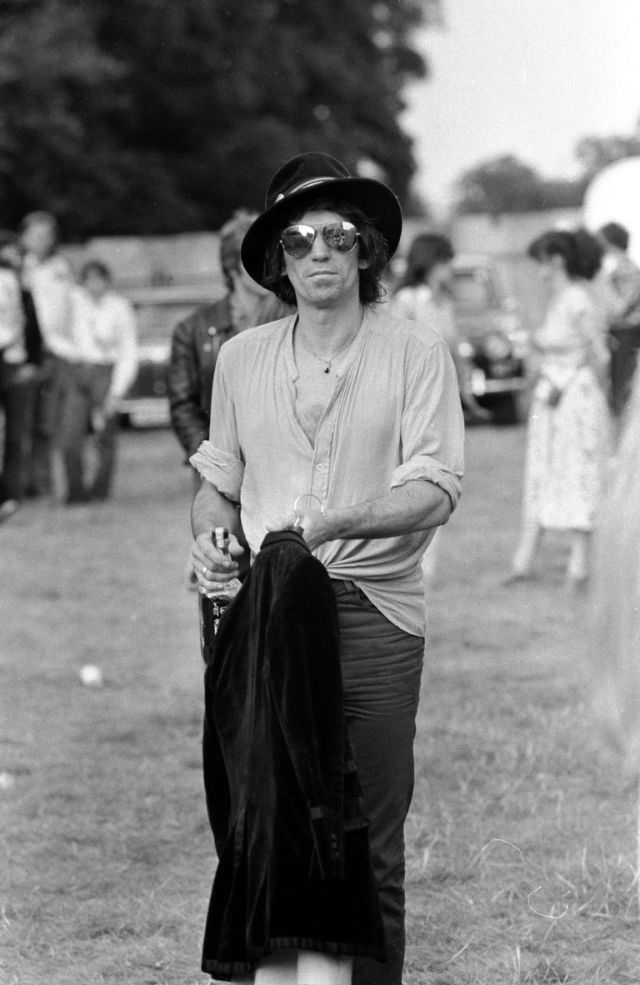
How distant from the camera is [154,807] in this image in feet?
22.6

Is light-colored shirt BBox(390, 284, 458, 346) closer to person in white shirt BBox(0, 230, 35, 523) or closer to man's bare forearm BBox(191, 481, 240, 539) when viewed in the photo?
person in white shirt BBox(0, 230, 35, 523)

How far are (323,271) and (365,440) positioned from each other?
1.23ft

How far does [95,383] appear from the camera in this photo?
56.7 ft

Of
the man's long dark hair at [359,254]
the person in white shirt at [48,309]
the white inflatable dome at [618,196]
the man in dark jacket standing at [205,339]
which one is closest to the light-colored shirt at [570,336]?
the man in dark jacket standing at [205,339]

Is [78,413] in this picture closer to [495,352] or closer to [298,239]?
[495,352]

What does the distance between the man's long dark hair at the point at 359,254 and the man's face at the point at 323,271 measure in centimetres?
3


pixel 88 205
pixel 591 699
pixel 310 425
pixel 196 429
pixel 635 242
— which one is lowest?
pixel 88 205

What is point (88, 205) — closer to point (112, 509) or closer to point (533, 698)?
point (112, 509)

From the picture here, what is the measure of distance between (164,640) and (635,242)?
6923mm

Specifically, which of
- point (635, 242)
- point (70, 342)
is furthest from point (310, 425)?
point (70, 342)

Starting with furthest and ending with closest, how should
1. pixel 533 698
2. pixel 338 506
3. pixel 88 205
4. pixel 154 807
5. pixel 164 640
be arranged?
1. pixel 88 205
2. pixel 164 640
3. pixel 533 698
4. pixel 154 807
5. pixel 338 506

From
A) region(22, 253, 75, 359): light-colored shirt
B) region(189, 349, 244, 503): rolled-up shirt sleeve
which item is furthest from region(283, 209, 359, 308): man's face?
region(22, 253, 75, 359): light-colored shirt

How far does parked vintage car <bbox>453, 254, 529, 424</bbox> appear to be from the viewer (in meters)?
26.0

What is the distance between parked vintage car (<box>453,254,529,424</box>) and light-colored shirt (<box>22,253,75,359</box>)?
352 inches
